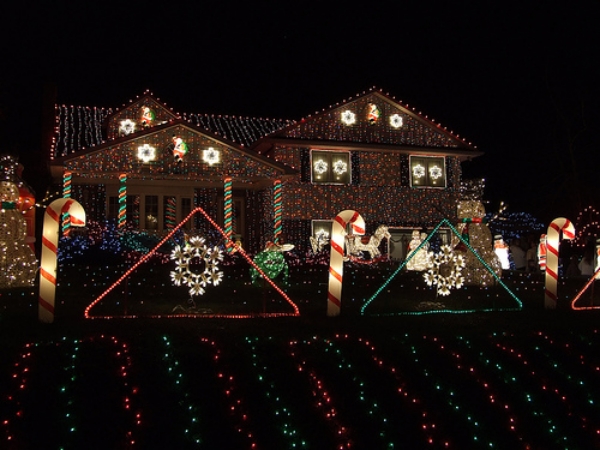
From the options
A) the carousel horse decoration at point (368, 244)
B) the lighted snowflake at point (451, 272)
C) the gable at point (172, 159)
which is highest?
the gable at point (172, 159)

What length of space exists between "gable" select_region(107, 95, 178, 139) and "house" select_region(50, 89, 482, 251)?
38 mm

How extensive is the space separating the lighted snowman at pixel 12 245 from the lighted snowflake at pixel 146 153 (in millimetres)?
8100

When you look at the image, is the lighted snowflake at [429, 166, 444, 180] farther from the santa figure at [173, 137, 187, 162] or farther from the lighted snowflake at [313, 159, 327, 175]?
the santa figure at [173, 137, 187, 162]

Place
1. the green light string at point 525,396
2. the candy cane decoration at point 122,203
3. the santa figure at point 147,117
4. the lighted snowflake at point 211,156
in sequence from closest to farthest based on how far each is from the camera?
1. the green light string at point 525,396
2. the candy cane decoration at point 122,203
3. the lighted snowflake at point 211,156
4. the santa figure at point 147,117

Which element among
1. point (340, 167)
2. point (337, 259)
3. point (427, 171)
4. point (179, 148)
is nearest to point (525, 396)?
point (337, 259)

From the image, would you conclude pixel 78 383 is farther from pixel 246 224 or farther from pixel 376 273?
pixel 246 224

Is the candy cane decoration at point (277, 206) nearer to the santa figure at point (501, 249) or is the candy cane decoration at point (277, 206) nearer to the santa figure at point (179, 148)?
the santa figure at point (179, 148)

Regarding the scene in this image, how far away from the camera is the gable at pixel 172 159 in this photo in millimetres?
19922

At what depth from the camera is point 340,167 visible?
2489cm

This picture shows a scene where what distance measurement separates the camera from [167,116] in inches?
932

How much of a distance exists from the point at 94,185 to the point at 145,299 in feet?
42.4

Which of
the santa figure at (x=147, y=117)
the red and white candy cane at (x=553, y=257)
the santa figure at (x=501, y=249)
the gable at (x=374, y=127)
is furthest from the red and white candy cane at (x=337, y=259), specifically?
the santa figure at (x=147, y=117)

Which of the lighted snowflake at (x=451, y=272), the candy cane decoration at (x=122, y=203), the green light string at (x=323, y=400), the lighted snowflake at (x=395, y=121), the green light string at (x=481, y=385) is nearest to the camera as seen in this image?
the green light string at (x=323, y=400)

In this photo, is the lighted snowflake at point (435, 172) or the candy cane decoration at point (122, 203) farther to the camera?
the lighted snowflake at point (435, 172)
